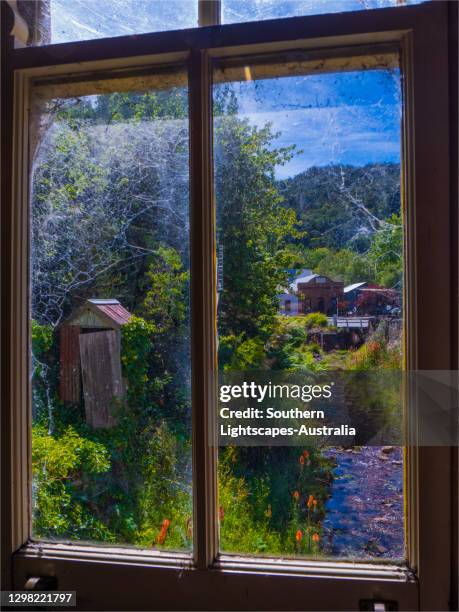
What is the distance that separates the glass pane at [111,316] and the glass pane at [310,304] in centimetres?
12

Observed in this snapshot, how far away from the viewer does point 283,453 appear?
0.92 metres

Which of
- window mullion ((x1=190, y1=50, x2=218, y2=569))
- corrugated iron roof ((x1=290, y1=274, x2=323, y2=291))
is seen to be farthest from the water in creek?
corrugated iron roof ((x1=290, y1=274, x2=323, y2=291))

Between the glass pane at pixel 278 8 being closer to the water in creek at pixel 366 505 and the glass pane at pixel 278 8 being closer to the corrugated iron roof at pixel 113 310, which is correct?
the corrugated iron roof at pixel 113 310

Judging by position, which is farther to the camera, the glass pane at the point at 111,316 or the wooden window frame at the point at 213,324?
the glass pane at the point at 111,316

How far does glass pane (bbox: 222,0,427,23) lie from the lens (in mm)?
916

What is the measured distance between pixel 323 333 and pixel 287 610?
2.00 ft

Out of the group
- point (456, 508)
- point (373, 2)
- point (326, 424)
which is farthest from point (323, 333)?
point (373, 2)

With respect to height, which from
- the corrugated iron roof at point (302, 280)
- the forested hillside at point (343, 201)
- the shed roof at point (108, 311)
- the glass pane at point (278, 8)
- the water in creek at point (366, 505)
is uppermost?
the glass pane at point (278, 8)

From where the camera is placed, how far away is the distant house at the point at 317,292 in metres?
0.92

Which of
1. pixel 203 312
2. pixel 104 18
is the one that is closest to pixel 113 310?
pixel 203 312

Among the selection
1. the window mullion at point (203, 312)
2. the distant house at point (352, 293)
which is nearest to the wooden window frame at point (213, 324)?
the window mullion at point (203, 312)

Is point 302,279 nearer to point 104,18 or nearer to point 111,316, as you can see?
point 111,316

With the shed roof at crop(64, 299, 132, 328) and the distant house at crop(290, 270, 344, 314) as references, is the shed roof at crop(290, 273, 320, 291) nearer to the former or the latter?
the distant house at crop(290, 270, 344, 314)

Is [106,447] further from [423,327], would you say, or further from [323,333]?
[423,327]
